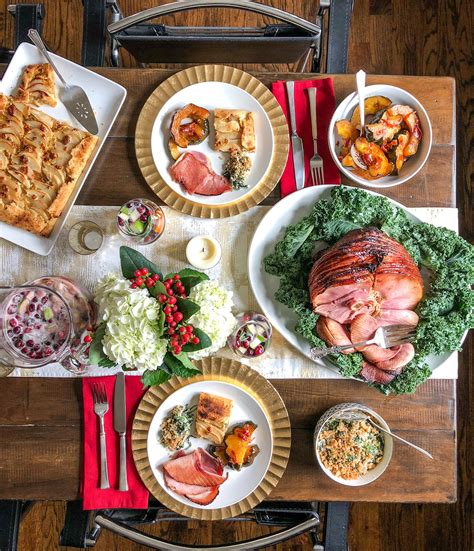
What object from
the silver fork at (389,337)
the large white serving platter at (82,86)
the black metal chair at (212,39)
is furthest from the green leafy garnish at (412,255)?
the large white serving platter at (82,86)

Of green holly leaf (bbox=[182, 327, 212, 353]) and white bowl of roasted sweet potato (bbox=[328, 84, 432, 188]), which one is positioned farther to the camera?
white bowl of roasted sweet potato (bbox=[328, 84, 432, 188])

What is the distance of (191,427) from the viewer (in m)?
1.54

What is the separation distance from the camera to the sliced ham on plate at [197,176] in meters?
1.52

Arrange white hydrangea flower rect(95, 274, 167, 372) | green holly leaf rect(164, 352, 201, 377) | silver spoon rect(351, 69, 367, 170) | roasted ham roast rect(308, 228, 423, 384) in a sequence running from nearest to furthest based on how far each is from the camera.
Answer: white hydrangea flower rect(95, 274, 167, 372)
green holly leaf rect(164, 352, 201, 377)
roasted ham roast rect(308, 228, 423, 384)
silver spoon rect(351, 69, 367, 170)

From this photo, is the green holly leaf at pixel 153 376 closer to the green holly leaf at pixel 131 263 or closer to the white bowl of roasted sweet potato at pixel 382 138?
the green holly leaf at pixel 131 263

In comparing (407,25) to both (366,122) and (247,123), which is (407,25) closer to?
(366,122)

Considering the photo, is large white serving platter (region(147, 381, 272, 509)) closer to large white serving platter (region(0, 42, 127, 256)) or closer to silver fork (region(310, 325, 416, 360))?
silver fork (region(310, 325, 416, 360))

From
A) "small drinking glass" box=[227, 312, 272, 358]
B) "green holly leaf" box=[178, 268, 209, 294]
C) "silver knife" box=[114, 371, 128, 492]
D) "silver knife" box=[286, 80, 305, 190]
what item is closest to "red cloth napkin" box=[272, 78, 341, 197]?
"silver knife" box=[286, 80, 305, 190]

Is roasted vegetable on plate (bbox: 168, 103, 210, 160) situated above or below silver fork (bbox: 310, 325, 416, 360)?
above

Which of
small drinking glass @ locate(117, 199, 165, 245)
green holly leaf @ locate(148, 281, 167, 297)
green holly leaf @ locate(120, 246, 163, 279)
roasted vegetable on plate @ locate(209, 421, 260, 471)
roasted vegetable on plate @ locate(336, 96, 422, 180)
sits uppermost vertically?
roasted vegetable on plate @ locate(336, 96, 422, 180)

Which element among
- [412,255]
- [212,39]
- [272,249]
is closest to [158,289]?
[272,249]

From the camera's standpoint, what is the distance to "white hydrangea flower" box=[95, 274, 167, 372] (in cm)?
112

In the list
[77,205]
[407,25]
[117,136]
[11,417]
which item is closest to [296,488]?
[11,417]

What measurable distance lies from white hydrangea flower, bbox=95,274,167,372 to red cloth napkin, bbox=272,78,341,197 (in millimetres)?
612
